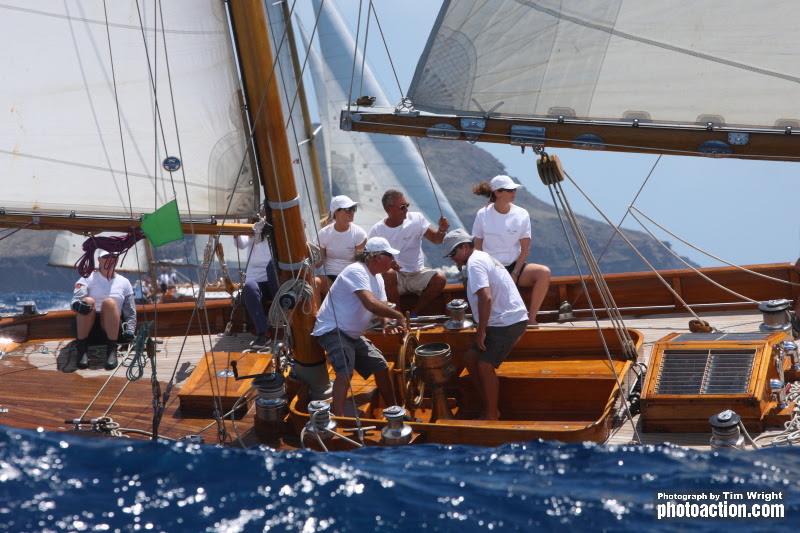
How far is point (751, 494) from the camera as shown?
6.20m

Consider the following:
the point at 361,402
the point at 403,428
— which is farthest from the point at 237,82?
the point at 403,428

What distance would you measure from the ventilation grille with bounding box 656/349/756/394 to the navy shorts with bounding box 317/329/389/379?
1.95 m

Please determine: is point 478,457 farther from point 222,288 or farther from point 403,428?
point 222,288

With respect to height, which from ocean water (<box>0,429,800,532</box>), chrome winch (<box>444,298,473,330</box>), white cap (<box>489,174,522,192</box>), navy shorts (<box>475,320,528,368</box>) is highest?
white cap (<box>489,174,522,192</box>)

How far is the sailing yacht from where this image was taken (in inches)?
278

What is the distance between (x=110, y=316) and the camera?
9.85m

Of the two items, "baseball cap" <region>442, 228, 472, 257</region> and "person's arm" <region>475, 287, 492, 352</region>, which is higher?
"baseball cap" <region>442, 228, 472, 257</region>

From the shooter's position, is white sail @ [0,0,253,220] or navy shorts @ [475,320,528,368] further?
white sail @ [0,0,253,220]

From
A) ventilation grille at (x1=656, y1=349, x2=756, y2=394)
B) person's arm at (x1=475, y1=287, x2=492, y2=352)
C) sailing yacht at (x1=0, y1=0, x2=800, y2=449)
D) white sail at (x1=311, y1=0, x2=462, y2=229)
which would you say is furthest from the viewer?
white sail at (x1=311, y1=0, x2=462, y2=229)

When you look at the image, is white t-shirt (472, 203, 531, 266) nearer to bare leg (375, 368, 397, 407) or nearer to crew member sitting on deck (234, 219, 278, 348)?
bare leg (375, 368, 397, 407)

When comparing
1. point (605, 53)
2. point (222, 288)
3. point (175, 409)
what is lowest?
point (175, 409)

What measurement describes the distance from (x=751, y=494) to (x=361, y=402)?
306cm

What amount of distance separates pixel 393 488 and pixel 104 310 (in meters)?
4.11

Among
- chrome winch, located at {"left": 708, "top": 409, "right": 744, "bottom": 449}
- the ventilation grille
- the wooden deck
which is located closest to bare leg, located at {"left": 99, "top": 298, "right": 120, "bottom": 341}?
the wooden deck
